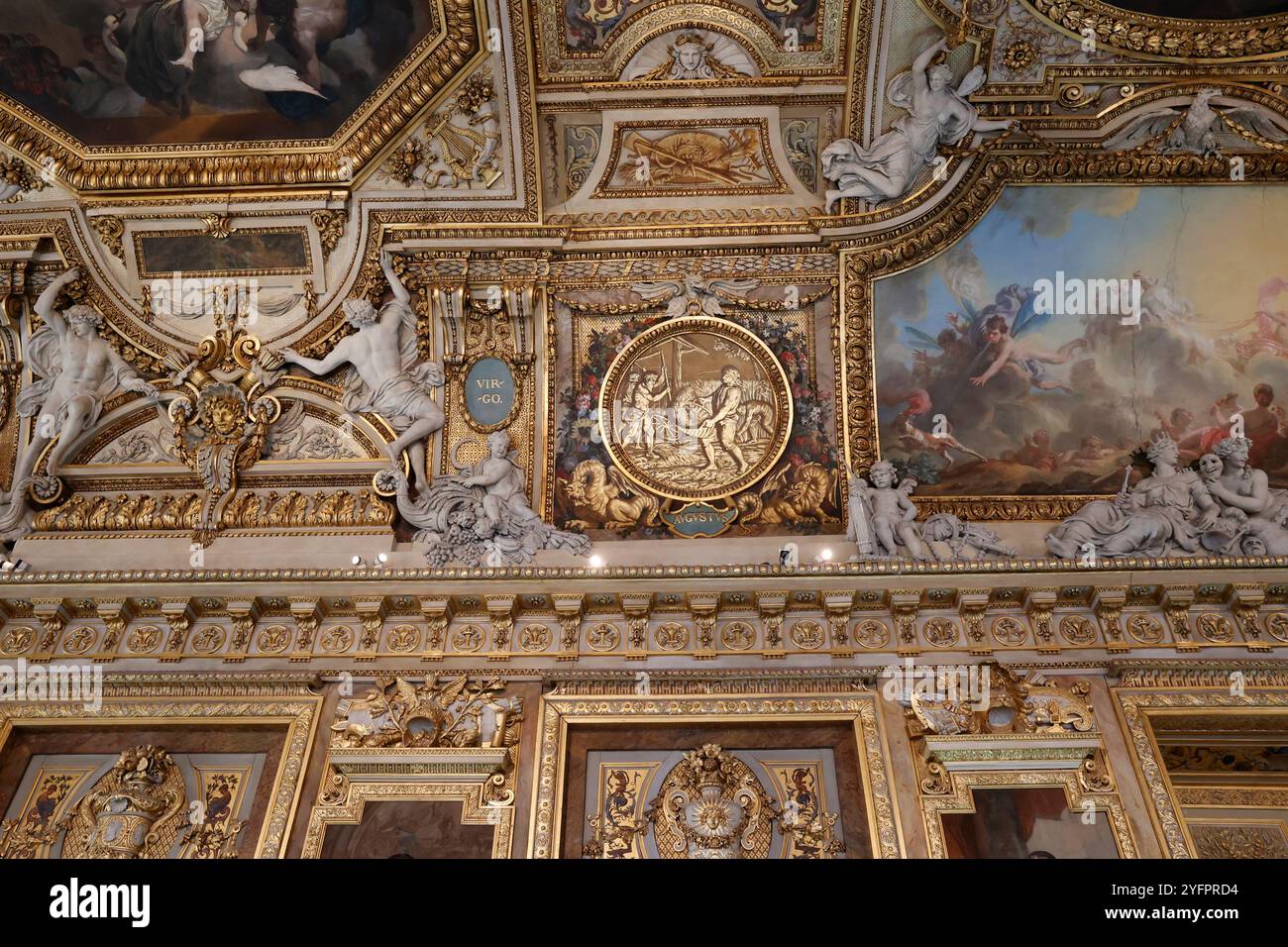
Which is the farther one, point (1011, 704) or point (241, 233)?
point (241, 233)

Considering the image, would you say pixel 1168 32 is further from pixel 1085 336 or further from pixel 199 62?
pixel 199 62

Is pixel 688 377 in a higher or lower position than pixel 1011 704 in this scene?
higher

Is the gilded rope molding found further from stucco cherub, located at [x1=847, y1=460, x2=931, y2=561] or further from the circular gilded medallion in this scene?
stucco cherub, located at [x1=847, y1=460, x2=931, y2=561]

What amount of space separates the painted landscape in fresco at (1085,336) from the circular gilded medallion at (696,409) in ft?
3.85

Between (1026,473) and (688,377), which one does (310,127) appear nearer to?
(688,377)

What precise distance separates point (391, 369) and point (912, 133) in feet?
18.3

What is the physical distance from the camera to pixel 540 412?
10.6 meters

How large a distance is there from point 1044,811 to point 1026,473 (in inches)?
135

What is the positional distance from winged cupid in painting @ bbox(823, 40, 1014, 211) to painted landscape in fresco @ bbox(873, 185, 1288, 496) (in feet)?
2.83

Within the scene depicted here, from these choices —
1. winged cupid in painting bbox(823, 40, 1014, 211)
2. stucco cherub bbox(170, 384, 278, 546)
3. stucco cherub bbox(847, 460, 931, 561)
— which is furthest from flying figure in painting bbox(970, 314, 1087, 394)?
stucco cherub bbox(170, 384, 278, 546)

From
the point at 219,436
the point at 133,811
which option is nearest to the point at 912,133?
the point at 219,436

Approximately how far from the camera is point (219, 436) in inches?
416

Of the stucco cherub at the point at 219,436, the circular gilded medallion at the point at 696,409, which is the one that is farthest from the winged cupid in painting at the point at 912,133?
the stucco cherub at the point at 219,436

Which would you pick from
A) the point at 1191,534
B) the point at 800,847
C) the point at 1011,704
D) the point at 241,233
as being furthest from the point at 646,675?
the point at 241,233
